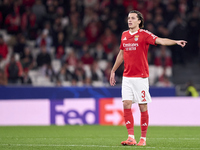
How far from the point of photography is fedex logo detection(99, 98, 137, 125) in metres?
13.5

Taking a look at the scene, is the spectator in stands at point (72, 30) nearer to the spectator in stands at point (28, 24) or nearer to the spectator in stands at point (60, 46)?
the spectator in stands at point (60, 46)

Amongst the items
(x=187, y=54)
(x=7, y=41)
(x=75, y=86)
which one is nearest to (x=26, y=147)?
(x=75, y=86)

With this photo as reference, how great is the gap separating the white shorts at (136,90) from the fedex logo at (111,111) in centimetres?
609

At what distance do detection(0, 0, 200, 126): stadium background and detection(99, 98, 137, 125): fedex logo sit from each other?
0.10 feet

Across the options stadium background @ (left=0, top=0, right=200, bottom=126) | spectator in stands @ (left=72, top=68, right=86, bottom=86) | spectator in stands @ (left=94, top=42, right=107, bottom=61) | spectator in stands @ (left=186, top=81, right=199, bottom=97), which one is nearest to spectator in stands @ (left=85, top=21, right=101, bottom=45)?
stadium background @ (left=0, top=0, right=200, bottom=126)

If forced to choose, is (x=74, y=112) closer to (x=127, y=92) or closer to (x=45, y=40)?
(x=45, y=40)

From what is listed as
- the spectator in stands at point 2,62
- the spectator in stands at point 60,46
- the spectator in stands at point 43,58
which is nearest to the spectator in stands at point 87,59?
the spectator in stands at point 60,46

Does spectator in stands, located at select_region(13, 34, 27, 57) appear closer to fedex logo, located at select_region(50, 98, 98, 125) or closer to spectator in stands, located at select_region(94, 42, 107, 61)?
spectator in stands, located at select_region(94, 42, 107, 61)

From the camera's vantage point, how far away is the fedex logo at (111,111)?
13.5 metres

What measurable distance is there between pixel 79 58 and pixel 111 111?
3957 millimetres

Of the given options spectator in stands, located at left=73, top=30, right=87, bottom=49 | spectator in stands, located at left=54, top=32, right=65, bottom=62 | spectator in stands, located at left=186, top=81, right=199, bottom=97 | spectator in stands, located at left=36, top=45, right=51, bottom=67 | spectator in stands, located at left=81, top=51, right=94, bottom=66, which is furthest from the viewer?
spectator in stands, located at left=73, top=30, right=87, bottom=49

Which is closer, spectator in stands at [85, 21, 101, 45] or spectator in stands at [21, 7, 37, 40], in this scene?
spectator in stands at [21, 7, 37, 40]

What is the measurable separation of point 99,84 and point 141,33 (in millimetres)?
8759

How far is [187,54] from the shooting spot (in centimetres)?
1802
